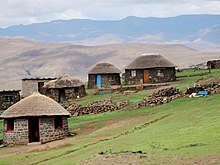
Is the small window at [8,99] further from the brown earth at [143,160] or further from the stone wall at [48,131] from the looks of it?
the brown earth at [143,160]

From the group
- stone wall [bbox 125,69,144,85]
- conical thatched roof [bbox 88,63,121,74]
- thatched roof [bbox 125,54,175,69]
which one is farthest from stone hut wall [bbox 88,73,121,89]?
thatched roof [bbox 125,54,175,69]

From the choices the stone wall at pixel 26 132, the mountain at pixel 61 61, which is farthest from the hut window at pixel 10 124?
the mountain at pixel 61 61

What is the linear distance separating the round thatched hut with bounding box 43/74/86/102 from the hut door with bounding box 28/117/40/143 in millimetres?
23708

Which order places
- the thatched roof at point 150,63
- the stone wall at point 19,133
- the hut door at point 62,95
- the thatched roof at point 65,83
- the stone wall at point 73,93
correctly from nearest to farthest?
the stone wall at point 19,133, the stone wall at point 73,93, the thatched roof at point 65,83, the hut door at point 62,95, the thatched roof at point 150,63

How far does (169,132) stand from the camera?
3014 cm

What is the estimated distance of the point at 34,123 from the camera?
3912 cm

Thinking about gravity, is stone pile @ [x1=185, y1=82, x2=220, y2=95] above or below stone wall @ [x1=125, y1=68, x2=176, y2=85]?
below

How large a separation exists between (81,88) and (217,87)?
20689 mm

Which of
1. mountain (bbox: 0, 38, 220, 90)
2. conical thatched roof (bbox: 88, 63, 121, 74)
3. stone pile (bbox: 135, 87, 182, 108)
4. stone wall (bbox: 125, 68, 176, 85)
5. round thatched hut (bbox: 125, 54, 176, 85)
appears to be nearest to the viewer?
stone pile (bbox: 135, 87, 182, 108)

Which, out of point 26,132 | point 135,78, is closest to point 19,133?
point 26,132

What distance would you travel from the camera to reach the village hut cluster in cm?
3853

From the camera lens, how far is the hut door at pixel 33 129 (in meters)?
38.7

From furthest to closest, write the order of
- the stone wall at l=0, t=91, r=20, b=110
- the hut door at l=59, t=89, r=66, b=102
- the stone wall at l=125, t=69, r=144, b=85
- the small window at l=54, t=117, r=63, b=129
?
the stone wall at l=125, t=69, r=144, b=85, the stone wall at l=0, t=91, r=20, b=110, the hut door at l=59, t=89, r=66, b=102, the small window at l=54, t=117, r=63, b=129

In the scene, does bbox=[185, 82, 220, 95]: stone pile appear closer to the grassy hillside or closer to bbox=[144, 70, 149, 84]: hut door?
the grassy hillside
